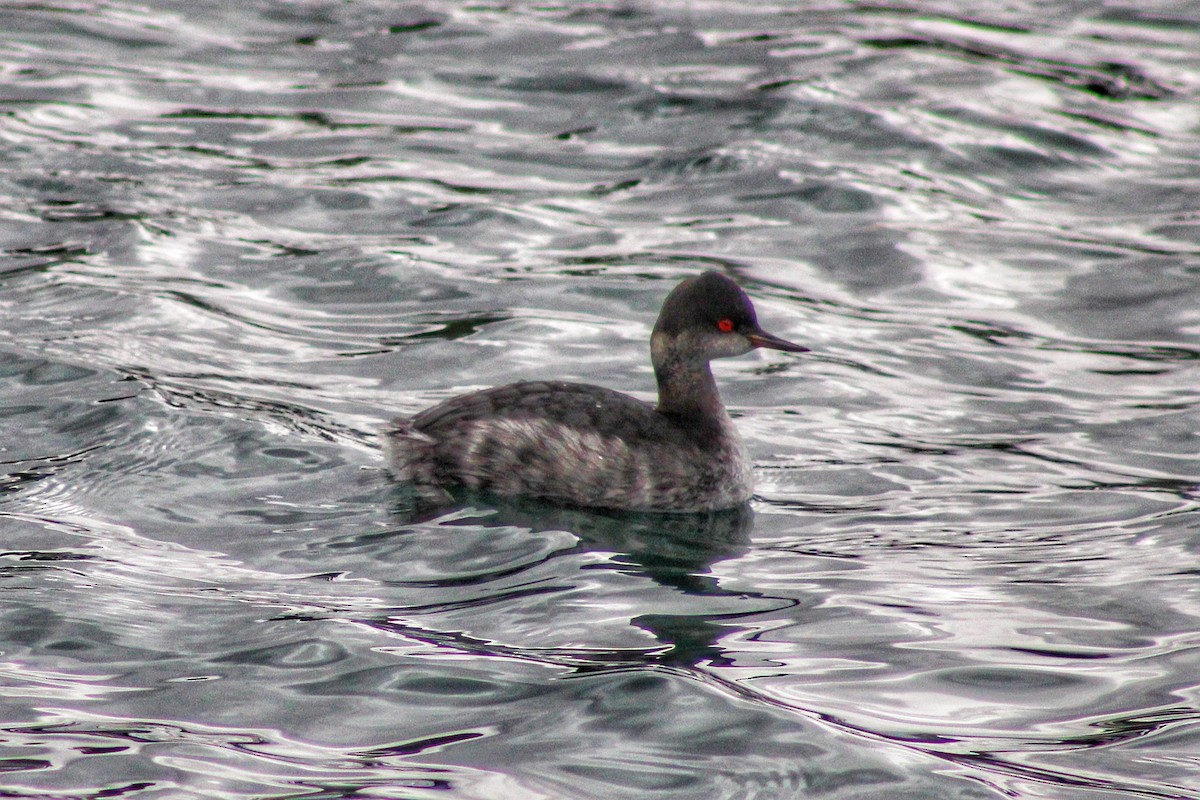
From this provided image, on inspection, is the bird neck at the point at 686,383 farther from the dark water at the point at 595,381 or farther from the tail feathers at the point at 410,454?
the tail feathers at the point at 410,454

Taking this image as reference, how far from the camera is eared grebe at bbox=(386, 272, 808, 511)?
24.6 feet

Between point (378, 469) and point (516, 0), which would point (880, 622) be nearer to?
point (378, 469)

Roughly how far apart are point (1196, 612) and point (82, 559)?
14.2ft

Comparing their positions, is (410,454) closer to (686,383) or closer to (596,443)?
(596,443)

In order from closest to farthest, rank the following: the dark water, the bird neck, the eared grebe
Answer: the dark water → the eared grebe → the bird neck

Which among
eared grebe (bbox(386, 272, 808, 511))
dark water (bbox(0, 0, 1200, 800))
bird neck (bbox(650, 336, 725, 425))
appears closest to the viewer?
dark water (bbox(0, 0, 1200, 800))

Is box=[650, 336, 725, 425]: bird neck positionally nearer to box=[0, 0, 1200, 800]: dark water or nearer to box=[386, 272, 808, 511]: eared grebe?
box=[386, 272, 808, 511]: eared grebe

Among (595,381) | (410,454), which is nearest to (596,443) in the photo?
(410,454)

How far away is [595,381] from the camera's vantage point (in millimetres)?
9281

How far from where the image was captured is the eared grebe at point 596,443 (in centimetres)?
748

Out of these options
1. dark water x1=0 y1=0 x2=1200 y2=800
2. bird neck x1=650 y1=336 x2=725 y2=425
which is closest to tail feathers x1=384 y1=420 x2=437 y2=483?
dark water x1=0 y1=0 x2=1200 y2=800

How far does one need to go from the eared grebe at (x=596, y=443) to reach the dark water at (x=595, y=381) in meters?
0.16

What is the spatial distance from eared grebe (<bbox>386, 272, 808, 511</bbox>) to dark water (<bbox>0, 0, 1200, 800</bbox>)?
0.16 meters

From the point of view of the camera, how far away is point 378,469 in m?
7.74
